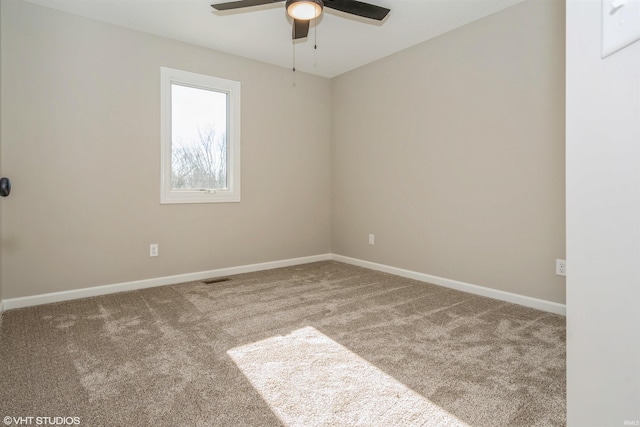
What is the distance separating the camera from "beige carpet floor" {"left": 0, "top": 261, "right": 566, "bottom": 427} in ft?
4.65

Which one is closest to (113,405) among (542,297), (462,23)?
(542,297)

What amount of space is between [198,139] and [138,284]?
1.55m

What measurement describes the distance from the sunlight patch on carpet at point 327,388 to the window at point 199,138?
2.05 meters

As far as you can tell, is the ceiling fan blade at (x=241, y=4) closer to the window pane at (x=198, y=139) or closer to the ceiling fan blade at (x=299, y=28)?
the ceiling fan blade at (x=299, y=28)

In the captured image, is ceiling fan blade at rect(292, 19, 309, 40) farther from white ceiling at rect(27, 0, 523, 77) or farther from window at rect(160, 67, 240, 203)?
window at rect(160, 67, 240, 203)

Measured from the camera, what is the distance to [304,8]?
2209 millimetres

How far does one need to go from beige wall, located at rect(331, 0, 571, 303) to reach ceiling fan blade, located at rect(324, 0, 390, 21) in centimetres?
110

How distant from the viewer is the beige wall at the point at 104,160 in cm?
269

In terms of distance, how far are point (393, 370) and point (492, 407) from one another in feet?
1.51

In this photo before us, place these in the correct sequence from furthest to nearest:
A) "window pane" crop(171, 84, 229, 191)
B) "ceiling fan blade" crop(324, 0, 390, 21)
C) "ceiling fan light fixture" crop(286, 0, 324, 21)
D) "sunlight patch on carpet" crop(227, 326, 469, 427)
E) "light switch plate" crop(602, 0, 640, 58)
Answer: "window pane" crop(171, 84, 229, 191)
"ceiling fan blade" crop(324, 0, 390, 21)
"ceiling fan light fixture" crop(286, 0, 324, 21)
"sunlight patch on carpet" crop(227, 326, 469, 427)
"light switch plate" crop(602, 0, 640, 58)

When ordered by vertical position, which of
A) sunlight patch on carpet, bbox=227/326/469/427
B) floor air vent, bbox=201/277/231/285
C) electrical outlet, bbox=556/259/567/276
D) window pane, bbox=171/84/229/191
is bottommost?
sunlight patch on carpet, bbox=227/326/469/427

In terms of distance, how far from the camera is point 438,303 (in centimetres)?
280

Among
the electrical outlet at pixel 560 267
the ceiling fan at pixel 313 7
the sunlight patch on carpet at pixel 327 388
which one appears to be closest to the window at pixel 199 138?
the ceiling fan at pixel 313 7

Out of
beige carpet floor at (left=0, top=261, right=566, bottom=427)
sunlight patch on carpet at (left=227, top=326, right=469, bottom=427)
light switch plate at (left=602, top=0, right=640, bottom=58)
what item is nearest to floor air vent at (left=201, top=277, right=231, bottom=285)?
beige carpet floor at (left=0, top=261, right=566, bottom=427)
